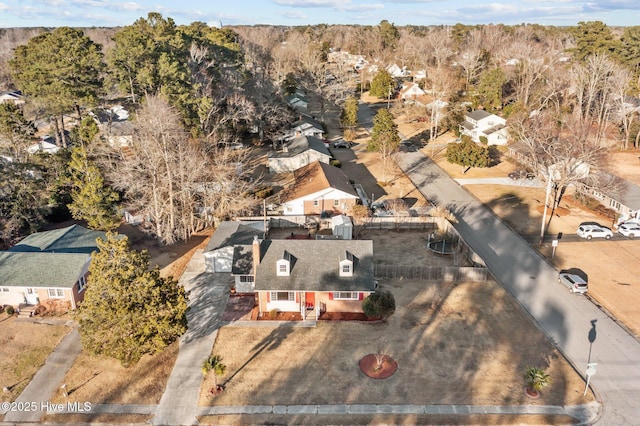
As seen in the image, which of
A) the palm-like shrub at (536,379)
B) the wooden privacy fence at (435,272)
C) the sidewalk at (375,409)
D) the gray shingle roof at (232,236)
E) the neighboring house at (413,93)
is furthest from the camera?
the neighboring house at (413,93)

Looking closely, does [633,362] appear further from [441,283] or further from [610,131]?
[610,131]

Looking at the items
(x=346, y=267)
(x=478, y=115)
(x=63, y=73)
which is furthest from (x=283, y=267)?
(x=478, y=115)

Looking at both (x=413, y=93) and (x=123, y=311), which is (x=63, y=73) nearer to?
(x=123, y=311)

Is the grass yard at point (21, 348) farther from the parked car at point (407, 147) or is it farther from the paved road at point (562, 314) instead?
the parked car at point (407, 147)

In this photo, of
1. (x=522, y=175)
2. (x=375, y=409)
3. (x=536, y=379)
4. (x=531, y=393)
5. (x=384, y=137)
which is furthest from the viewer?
(x=384, y=137)

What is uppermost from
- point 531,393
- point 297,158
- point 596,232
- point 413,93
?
point 413,93

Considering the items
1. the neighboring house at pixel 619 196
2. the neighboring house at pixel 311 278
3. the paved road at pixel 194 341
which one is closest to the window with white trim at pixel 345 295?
the neighboring house at pixel 311 278
